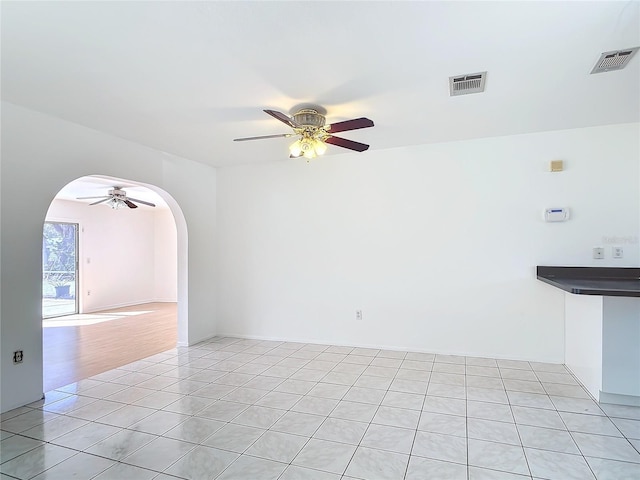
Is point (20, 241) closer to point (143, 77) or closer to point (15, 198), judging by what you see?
point (15, 198)

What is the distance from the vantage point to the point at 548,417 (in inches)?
108

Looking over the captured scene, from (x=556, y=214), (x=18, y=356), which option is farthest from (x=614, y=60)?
(x=18, y=356)

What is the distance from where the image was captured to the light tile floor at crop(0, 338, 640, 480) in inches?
84.5

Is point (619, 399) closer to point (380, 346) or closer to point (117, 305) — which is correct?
point (380, 346)

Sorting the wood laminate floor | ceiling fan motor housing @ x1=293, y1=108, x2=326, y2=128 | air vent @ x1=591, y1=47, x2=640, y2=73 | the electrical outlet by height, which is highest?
air vent @ x1=591, y1=47, x2=640, y2=73

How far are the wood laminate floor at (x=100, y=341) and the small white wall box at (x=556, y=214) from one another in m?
4.94

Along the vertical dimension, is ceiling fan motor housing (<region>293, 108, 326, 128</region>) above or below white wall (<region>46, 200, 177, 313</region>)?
above

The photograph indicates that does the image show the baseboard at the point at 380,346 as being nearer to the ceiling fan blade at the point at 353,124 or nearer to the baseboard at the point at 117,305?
the ceiling fan blade at the point at 353,124

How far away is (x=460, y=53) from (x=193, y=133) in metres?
2.73

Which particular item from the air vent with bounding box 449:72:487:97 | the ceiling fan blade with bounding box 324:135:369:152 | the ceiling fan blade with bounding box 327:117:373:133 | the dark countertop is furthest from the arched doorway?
the dark countertop

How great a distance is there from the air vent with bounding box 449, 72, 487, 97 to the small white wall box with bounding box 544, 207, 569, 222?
1.86 meters

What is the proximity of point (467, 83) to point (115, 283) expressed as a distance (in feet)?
28.0

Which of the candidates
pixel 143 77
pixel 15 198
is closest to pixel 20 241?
pixel 15 198

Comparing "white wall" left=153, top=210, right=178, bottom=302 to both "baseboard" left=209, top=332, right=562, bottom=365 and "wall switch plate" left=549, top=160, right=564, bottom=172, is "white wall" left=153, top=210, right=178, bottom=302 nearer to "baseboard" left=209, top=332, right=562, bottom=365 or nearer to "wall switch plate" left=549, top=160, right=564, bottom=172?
"baseboard" left=209, top=332, right=562, bottom=365
